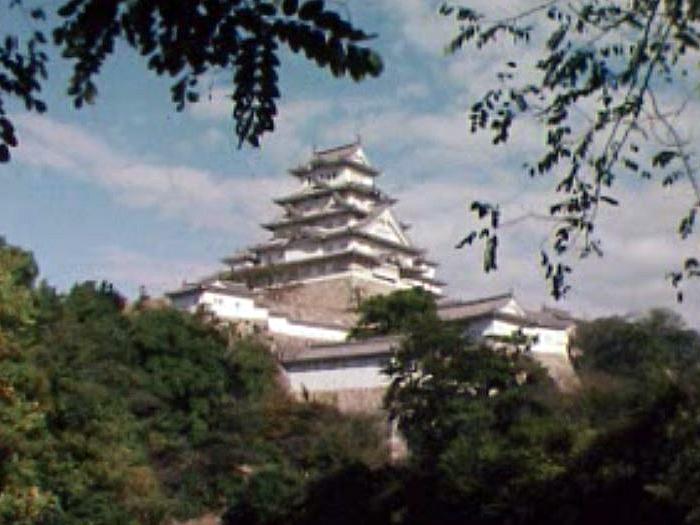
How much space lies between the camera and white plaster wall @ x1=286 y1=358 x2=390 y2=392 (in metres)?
31.0

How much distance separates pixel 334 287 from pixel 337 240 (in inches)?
81.0

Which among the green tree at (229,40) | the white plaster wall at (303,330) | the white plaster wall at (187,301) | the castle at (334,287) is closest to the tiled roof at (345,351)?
the castle at (334,287)

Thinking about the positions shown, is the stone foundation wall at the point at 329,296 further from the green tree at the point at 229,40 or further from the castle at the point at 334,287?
the green tree at the point at 229,40

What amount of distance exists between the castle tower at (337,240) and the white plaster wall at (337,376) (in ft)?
32.4

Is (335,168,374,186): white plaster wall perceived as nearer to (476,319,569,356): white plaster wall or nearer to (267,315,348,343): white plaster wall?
(267,315,348,343): white plaster wall

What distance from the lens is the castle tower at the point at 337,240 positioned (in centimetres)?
4328

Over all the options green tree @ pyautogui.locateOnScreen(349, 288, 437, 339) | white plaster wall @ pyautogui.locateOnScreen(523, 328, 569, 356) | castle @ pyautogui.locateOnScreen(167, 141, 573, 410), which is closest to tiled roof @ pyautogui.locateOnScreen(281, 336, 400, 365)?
castle @ pyautogui.locateOnScreen(167, 141, 573, 410)

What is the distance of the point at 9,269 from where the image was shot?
16.0 meters

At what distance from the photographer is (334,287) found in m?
43.1

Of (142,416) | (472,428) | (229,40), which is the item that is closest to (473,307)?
(142,416)

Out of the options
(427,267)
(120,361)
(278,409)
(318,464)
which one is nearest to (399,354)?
(318,464)

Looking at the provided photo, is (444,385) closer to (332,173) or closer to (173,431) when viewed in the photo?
(173,431)

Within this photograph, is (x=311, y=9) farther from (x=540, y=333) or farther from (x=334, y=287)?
(x=334, y=287)

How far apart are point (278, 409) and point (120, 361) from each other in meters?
4.12
